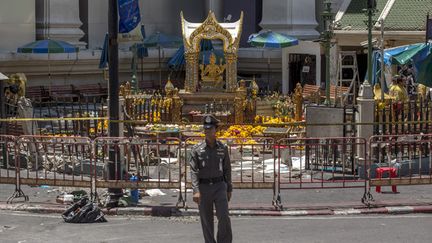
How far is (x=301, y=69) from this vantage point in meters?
33.8

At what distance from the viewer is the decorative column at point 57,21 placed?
34.1 metres

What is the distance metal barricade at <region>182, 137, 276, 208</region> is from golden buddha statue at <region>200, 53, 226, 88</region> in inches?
259

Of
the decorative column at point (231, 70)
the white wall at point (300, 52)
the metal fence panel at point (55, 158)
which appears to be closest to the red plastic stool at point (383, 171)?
the metal fence panel at point (55, 158)

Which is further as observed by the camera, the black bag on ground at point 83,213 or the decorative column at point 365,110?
the decorative column at point 365,110

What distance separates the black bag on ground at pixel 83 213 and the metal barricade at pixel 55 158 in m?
1.89

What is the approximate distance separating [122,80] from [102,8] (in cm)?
351

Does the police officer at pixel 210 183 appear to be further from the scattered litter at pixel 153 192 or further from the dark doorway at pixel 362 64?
the dark doorway at pixel 362 64

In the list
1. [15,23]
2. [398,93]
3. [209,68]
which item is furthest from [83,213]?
[15,23]

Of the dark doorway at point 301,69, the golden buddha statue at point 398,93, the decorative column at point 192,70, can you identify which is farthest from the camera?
the dark doorway at point 301,69

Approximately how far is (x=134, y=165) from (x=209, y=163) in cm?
541

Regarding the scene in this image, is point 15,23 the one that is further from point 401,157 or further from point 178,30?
point 401,157

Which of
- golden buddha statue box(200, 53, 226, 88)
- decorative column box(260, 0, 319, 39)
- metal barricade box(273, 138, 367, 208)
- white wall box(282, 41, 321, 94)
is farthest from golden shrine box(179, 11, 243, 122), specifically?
decorative column box(260, 0, 319, 39)

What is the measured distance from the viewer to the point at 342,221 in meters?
13.9

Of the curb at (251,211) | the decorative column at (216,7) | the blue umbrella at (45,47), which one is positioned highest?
the decorative column at (216,7)
